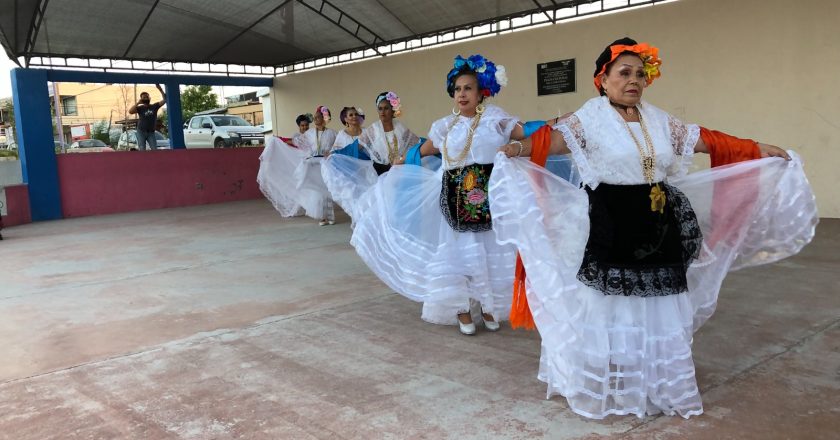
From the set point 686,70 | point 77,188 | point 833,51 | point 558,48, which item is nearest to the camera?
point 833,51

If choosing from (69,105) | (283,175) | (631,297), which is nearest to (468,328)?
(631,297)

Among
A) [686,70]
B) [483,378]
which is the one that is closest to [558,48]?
[686,70]

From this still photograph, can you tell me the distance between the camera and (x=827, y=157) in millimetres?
7488

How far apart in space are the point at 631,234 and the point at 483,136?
133 cm

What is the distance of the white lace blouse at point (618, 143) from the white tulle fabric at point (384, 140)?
3840mm

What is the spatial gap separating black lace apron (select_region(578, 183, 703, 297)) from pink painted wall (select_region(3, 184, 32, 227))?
35.3ft

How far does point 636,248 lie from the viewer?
8.29 ft

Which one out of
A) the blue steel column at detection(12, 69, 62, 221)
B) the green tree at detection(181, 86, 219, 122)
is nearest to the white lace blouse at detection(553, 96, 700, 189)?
the blue steel column at detection(12, 69, 62, 221)

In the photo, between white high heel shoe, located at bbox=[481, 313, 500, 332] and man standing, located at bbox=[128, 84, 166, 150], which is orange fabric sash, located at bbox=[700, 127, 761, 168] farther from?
man standing, located at bbox=[128, 84, 166, 150]

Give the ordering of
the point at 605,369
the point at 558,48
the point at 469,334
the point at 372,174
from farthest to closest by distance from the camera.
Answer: the point at 558,48
the point at 372,174
the point at 469,334
the point at 605,369

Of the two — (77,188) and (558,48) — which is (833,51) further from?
(77,188)

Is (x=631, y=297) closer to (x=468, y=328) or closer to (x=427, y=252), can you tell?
(x=468, y=328)

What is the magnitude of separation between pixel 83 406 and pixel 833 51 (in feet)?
26.2

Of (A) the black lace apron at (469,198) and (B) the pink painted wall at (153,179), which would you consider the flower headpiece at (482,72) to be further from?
(B) the pink painted wall at (153,179)
